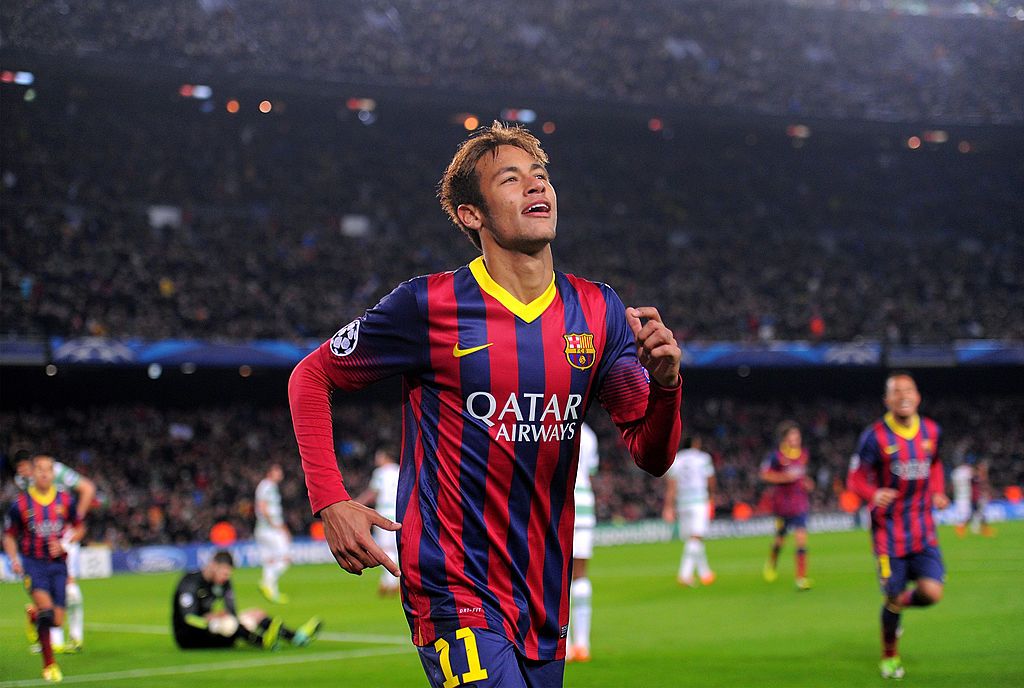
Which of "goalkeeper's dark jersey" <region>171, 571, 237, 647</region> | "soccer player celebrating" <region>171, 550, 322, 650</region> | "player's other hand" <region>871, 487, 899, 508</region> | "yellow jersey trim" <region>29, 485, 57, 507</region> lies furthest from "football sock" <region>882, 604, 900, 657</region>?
"yellow jersey trim" <region>29, 485, 57, 507</region>

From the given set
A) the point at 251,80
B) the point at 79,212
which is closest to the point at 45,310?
the point at 79,212

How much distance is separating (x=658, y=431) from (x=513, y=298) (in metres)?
0.71

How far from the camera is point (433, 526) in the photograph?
4.33 metres

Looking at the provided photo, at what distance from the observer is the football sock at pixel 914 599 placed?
409 inches

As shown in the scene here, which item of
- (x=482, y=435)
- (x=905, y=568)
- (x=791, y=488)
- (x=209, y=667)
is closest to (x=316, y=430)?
(x=482, y=435)

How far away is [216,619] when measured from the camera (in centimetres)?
1450

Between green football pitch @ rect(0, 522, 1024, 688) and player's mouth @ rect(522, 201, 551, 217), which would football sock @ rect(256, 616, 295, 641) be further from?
player's mouth @ rect(522, 201, 551, 217)

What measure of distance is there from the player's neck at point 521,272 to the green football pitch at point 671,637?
7537 mm

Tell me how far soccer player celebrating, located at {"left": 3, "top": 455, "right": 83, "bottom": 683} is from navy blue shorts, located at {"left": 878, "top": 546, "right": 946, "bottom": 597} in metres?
8.29

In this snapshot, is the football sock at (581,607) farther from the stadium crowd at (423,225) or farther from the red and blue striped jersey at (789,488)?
the stadium crowd at (423,225)

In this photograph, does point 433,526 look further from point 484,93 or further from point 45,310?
point 484,93

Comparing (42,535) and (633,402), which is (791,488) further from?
(633,402)

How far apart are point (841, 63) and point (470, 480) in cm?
4654

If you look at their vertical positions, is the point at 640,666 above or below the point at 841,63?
below
